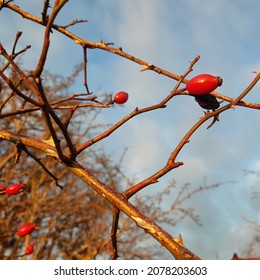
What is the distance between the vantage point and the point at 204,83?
1.26 meters

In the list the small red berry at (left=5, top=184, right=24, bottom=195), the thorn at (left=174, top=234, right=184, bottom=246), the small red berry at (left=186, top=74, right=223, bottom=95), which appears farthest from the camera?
the small red berry at (left=5, top=184, right=24, bottom=195)

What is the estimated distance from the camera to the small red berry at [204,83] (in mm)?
1264

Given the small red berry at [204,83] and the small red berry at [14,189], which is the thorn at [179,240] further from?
the small red berry at [14,189]

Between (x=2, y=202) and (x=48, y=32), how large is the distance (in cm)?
758

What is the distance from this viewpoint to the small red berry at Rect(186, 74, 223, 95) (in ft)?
4.15

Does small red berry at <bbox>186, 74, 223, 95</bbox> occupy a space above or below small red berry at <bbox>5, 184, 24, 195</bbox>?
below

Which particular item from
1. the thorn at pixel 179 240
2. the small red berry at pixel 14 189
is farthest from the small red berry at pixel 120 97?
the thorn at pixel 179 240

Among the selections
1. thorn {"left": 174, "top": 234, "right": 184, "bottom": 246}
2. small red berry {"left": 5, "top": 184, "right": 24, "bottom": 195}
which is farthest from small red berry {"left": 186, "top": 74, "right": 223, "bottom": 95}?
small red berry {"left": 5, "top": 184, "right": 24, "bottom": 195}

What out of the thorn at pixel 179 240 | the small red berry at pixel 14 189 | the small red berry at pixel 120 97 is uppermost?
the small red berry at pixel 120 97

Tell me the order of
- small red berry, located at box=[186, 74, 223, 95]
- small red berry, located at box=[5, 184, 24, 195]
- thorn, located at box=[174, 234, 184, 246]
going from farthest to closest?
small red berry, located at box=[5, 184, 24, 195] < small red berry, located at box=[186, 74, 223, 95] < thorn, located at box=[174, 234, 184, 246]

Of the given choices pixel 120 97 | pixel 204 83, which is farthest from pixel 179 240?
pixel 120 97

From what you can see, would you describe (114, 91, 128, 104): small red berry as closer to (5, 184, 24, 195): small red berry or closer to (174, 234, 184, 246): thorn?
(5, 184, 24, 195): small red berry

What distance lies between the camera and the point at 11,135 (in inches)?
57.4
